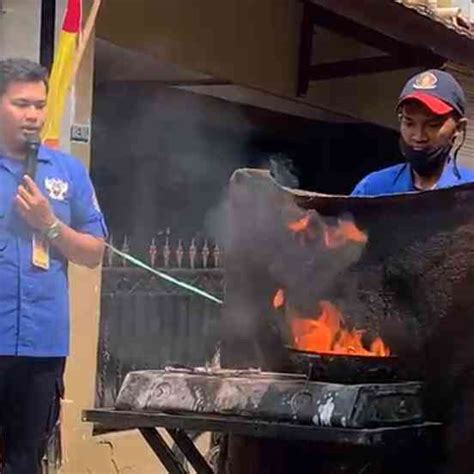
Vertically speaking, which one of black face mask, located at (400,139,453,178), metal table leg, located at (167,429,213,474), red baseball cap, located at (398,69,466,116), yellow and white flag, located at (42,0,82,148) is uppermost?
yellow and white flag, located at (42,0,82,148)

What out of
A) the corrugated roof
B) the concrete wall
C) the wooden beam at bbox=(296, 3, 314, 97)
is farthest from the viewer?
the wooden beam at bbox=(296, 3, 314, 97)

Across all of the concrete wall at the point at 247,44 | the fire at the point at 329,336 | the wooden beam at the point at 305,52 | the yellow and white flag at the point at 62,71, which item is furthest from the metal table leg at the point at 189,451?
the wooden beam at the point at 305,52

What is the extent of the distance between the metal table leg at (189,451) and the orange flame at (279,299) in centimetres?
65

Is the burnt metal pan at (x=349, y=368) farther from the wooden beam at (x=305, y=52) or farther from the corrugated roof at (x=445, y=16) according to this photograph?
the wooden beam at (x=305, y=52)

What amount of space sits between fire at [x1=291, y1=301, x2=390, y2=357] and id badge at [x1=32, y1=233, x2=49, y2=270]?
0.99m


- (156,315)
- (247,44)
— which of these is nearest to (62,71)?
(156,315)

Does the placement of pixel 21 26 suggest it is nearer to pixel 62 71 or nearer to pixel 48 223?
pixel 62 71

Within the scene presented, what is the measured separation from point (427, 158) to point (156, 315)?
3.52m

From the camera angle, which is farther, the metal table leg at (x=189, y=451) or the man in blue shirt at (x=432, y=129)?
the man in blue shirt at (x=432, y=129)

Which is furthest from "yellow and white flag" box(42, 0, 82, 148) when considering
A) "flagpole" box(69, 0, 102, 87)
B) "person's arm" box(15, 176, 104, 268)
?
"person's arm" box(15, 176, 104, 268)

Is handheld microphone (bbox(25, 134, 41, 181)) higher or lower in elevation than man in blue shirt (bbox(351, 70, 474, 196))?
lower

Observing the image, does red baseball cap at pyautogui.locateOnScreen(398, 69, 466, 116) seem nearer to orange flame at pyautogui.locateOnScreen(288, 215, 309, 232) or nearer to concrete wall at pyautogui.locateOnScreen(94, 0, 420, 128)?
orange flame at pyautogui.locateOnScreen(288, 215, 309, 232)

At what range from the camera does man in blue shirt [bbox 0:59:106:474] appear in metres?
4.76

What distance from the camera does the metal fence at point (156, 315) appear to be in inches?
301
